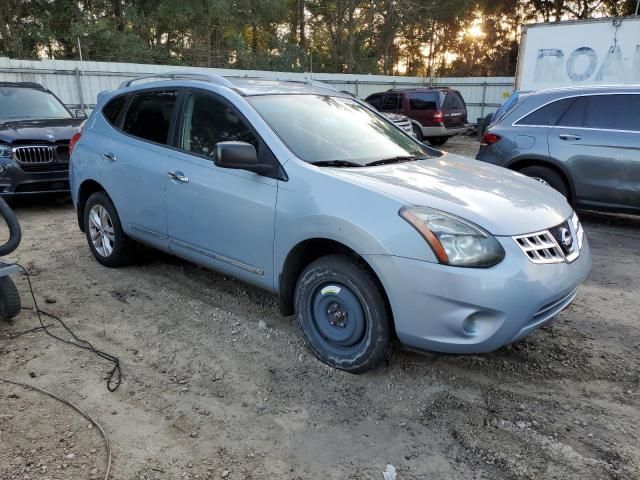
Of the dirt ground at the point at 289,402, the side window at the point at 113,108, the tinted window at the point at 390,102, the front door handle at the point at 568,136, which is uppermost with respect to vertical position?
the tinted window at the point at 390,102

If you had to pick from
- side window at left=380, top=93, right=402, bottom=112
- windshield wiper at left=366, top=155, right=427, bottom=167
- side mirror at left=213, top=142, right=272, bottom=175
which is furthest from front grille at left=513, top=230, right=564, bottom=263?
side window at left=380, top=93, right=402, bottom=112

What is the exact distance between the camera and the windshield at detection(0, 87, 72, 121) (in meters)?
8.09

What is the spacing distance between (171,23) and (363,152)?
23.8m

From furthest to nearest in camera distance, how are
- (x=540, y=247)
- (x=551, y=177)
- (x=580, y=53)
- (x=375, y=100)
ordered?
1. (x=375, y=100)
2. (x=580, y=53)
3. (x=551, y=177)
4. (x=540, y=247)

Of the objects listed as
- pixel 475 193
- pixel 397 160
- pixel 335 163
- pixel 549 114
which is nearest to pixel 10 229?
pixel 335 163

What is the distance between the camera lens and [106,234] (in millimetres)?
4922

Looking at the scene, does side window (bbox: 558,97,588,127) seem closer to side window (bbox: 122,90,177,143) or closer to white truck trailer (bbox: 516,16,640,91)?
side window (bbox: 122,90,177,143)

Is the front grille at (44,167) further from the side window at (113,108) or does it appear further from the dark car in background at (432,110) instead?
the dark car in background at (432,110)

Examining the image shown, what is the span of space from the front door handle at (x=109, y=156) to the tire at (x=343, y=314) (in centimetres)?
236

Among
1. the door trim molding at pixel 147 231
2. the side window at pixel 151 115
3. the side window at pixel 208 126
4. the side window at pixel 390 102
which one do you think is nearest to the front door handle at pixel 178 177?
the side window at pixel 208 126

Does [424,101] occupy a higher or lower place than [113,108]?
higher

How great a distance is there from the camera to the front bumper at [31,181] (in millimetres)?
6977

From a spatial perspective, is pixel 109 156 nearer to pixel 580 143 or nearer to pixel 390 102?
pixel 580 143

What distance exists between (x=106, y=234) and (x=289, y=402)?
9.57 feet
